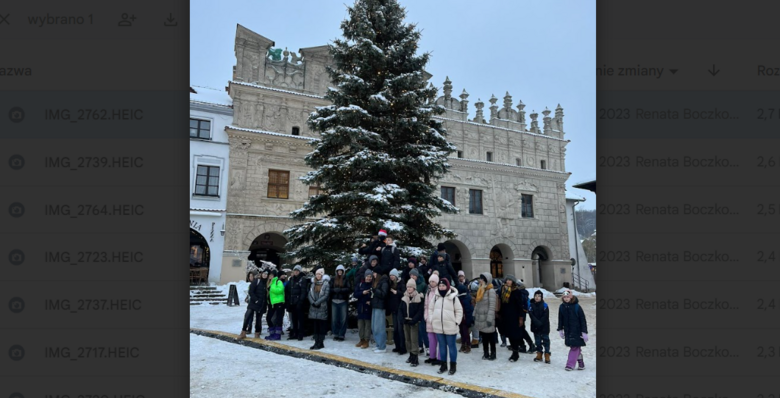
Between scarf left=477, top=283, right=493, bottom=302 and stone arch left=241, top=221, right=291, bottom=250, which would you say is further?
stone arch left=241, top=221, right=291, bottom=250

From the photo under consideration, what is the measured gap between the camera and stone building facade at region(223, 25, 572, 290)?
21.8 meters

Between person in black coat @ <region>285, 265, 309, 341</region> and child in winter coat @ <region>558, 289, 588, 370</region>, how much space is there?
5251 mm

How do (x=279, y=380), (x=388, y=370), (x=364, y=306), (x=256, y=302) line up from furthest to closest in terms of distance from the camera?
(x=256, y=302), (x=364, y=306), (x=388, y=370), (x=279, y=380)

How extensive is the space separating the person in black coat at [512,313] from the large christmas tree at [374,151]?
8.20 ft

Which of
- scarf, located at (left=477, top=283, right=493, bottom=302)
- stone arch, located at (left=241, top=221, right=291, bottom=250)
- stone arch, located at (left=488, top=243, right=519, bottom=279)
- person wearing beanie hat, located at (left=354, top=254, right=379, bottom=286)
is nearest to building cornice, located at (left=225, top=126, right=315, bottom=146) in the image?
stone arch, located at (left=241, top=221, right=291, bottom=250)

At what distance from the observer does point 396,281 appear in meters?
8.11

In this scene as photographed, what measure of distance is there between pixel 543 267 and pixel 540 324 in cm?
2367

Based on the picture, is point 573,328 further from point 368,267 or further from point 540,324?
point 368,267

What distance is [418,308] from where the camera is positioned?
7.36 meters

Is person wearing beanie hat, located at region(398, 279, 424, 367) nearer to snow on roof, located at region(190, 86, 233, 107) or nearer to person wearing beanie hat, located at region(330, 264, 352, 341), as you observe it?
person wearing beanie hat, located at region(330, 264, 352, 341)
